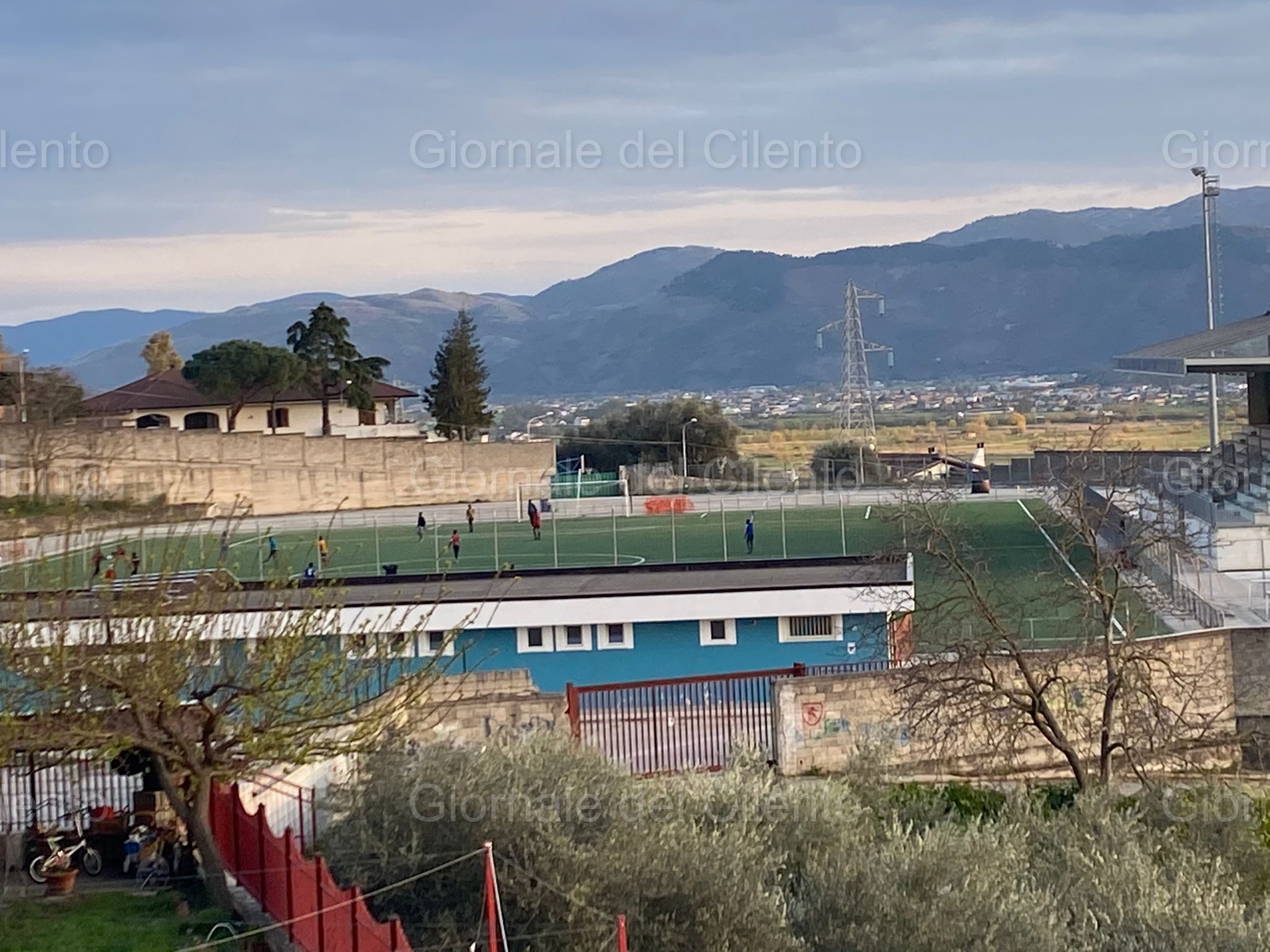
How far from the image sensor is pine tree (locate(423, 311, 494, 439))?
299 ft

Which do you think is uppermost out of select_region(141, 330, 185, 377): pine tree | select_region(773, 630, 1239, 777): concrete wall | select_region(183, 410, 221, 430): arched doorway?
select_region(141, 330, 185, 377): pine tree

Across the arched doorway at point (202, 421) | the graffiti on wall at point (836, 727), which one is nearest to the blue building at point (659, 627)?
the graffiti on wall at point (836, 727)

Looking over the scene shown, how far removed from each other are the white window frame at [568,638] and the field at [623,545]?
5.70 meters

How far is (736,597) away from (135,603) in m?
18.0

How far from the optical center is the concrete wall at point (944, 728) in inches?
784

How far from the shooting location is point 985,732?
20938 mm

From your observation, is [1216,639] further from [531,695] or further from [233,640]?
[233,640]

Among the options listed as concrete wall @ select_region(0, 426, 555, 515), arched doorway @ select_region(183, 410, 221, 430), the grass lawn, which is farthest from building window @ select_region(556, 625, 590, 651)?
arched doorway @ select_region(183, 410, 221, 430)

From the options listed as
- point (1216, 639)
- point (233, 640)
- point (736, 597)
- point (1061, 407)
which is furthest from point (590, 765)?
point (1061, 407)

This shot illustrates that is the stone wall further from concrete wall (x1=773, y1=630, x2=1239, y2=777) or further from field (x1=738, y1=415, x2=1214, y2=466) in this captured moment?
field (x1=738, y1=415, x2=1214, y2=466)

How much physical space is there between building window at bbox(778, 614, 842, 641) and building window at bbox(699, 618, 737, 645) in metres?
0.91

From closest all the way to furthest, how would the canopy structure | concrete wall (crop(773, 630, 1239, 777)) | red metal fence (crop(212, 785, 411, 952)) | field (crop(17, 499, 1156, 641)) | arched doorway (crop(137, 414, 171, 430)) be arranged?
red metal fence (crop(212, 785, 411, 952))
concrete wall (crop(773, 630, 1239, 777))
the canopy structure
field (crop(17, 499, 1156, 641))
arched doorway (crop(137, 414, 171, 430))

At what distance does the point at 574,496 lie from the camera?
7200 centimetres

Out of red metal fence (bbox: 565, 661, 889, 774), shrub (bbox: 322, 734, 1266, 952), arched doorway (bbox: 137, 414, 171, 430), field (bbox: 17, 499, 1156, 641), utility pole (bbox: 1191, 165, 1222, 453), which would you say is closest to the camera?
shrub (bbox: 322, 734, 1266, 952)
